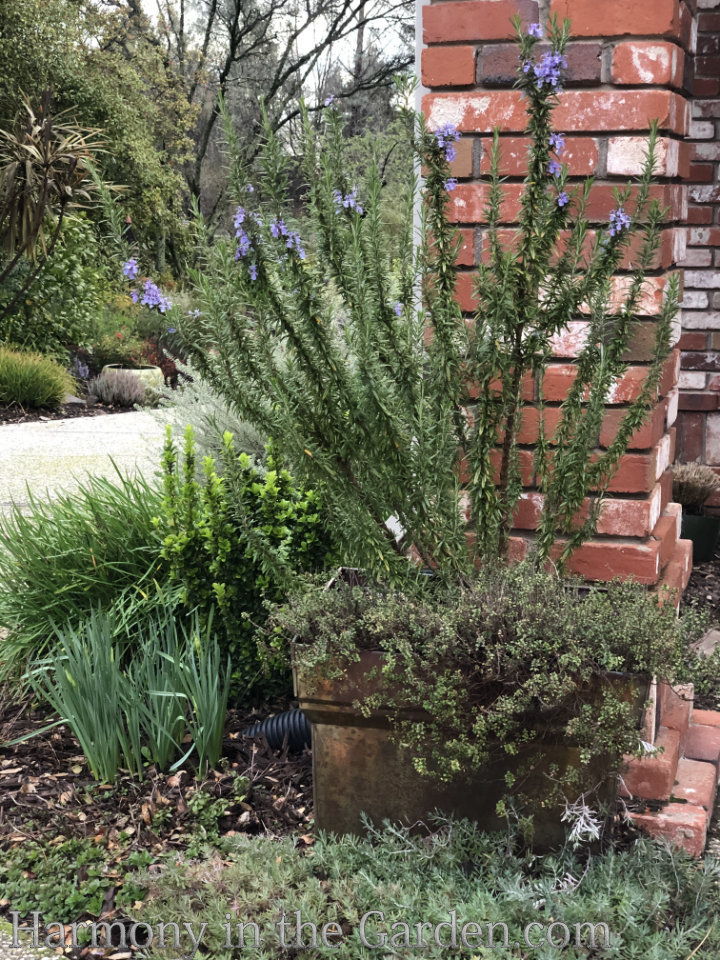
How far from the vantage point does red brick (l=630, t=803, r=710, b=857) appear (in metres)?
2.26

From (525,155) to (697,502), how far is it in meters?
2.98

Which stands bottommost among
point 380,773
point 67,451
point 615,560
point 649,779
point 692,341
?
point 649,779

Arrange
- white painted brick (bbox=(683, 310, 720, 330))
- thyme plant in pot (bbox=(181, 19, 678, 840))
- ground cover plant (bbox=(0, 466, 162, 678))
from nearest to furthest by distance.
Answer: thyme plant in pot (bbox=(181, 19, 678, 840)) → ground cover plant (bbox=(0, 466, 162, 678)) → white painted brick (bbox=(683, 310, 720, 330))

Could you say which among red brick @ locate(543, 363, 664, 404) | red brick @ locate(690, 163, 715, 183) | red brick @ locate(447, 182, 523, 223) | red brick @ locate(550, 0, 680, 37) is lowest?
red brick @ locate(543, 363, 664, 404)

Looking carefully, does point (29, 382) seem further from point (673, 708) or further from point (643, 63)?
point (643, 63)

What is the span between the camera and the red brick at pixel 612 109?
215 cm

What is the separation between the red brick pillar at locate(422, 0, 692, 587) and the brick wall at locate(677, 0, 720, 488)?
8.10ft

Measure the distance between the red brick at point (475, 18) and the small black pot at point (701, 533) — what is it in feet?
9.90

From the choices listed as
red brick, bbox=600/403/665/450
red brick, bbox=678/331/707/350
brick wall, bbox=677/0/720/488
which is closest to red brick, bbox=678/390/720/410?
brick wall, bbox=677/0/720/488

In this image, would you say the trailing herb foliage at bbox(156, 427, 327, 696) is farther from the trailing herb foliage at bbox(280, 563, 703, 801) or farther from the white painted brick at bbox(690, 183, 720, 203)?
the white painted brick at bbox(690, 183, 720, 203)

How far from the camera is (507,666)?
187 cm

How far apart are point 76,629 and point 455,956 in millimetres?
1668

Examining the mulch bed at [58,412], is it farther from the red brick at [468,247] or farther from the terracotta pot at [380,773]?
the terracotta pot at [380,773]

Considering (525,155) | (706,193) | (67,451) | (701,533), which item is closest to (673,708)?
(525,155)
